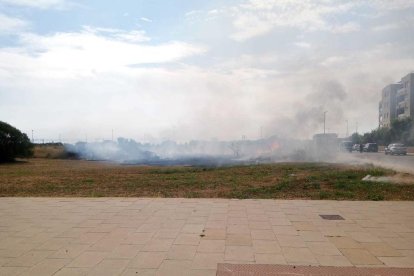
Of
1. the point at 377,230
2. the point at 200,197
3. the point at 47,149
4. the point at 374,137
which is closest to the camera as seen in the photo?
the point at 377,230

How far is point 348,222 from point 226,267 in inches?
133

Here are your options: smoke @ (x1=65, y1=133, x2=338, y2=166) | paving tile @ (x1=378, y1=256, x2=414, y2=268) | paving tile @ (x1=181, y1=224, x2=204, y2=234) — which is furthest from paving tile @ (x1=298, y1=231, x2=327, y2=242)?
smoke @ (x1=65, y1=133, x2=338, y2=166)

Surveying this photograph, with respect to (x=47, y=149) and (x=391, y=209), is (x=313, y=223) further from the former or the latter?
(x=47, y=149)

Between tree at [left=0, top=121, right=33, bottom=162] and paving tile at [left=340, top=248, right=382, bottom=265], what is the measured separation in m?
34.7

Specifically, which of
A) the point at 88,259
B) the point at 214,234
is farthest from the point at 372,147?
the point at 88,259

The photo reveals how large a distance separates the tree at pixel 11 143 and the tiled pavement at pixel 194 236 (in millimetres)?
28103

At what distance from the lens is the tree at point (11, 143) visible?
3384 centimetres

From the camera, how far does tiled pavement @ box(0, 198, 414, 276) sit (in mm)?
4840

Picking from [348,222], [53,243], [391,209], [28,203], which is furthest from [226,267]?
[28,203]

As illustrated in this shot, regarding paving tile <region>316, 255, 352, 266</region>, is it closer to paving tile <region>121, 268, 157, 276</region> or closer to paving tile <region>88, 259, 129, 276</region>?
paving tile <region>121, 268, 157, 276</region>

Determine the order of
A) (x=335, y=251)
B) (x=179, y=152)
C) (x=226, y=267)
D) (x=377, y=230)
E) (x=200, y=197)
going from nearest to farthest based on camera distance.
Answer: (x=226, y=267) → (x=335, y=251) → (x=377, y=230) → (x=200, y=197) → (x=179, y=152)

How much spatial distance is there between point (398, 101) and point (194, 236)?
271 feet

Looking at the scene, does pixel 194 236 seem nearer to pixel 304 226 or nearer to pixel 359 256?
pixel 304 226

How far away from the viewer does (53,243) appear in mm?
5797
